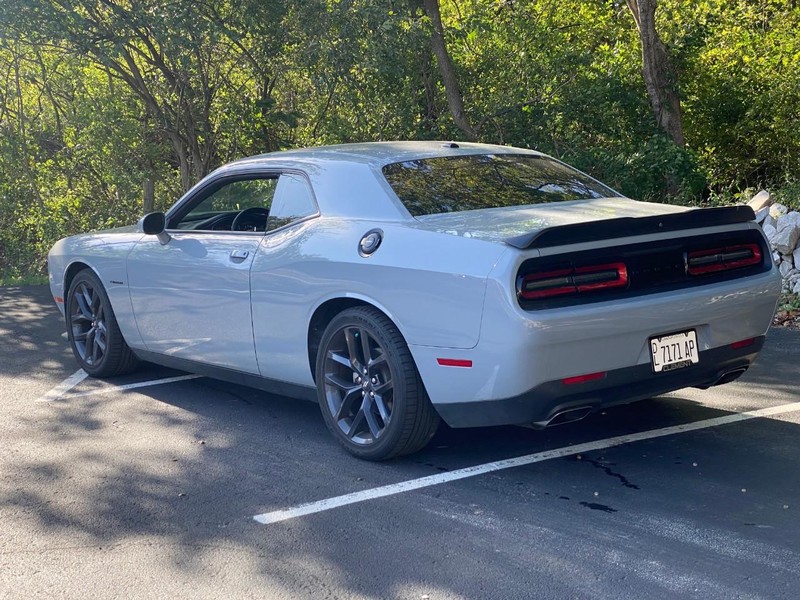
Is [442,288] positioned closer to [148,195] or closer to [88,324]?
[88,324]

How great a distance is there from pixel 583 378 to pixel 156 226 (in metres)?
3.07

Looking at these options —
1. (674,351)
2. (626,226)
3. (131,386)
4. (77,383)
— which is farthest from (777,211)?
(77,383)

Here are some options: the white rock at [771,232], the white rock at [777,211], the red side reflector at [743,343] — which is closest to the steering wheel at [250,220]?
the red side reflector at [743,343]

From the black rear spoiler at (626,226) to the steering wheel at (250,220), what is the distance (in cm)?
228

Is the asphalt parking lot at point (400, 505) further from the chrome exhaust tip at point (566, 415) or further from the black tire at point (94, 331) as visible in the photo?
the black tire at point (94, 331)

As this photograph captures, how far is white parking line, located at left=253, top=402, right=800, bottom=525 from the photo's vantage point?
441cm

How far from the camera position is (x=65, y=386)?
23.0 ft

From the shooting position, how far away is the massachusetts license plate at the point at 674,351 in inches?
181

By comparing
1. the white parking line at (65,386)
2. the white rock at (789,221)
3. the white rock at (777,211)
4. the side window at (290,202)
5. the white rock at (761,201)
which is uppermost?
the side window at (290,202)

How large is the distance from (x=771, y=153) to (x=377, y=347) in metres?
11.2

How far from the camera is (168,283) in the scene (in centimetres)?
620

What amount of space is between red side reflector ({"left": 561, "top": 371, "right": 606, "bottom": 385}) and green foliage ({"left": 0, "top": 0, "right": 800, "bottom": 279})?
23.3 feet

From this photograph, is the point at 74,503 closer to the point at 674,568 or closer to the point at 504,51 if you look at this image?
the point at 674,568

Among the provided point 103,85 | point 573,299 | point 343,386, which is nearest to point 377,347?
point 343,386
